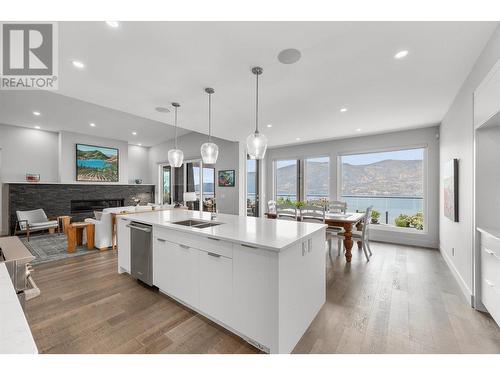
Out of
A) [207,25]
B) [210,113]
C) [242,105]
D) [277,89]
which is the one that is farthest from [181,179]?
[207,25]

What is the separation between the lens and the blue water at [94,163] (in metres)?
6.62

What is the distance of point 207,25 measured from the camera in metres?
1.63

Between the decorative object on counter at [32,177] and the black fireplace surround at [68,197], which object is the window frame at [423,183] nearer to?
the black fireplace surround at [68,197]

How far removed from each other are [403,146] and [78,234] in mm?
7417

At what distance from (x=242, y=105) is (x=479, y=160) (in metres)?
2.90

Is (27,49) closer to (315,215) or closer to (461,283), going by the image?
(315,215)

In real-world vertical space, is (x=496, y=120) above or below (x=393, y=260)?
above

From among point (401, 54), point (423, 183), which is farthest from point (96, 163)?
point (423, 183)

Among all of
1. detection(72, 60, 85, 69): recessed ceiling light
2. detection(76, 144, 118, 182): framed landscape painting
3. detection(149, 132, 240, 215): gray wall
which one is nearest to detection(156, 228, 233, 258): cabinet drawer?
detection(72, 60, 85, 69): recessed ceiling light

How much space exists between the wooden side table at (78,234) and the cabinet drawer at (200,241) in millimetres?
2861

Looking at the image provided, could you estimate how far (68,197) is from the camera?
6.26 meters

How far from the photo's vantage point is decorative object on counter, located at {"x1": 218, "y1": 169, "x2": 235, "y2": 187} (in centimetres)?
604
